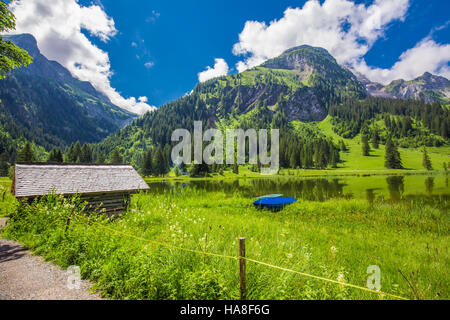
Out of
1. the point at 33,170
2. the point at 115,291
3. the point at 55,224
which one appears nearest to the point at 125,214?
the point at 55,224

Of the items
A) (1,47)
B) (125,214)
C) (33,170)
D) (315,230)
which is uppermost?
(1,47)

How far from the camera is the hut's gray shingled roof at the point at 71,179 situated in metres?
10.1

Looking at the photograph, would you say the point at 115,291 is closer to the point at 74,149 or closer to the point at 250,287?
the point at 250,287

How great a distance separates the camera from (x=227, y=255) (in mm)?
5129

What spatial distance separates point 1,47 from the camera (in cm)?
938
